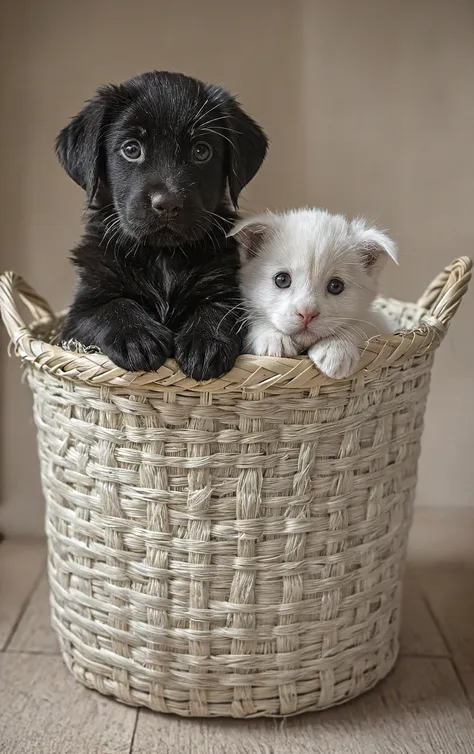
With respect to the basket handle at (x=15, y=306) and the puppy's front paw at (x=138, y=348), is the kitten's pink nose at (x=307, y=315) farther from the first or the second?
the basket handle at (x=15, y=306)

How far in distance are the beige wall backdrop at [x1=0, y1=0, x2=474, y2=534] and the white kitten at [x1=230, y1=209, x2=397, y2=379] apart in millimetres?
577

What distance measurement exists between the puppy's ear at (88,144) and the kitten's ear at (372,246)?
0.41m

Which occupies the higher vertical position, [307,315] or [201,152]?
[201,152]

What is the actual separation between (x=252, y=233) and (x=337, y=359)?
12.0 inches

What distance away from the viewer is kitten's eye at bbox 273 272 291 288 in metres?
1.11

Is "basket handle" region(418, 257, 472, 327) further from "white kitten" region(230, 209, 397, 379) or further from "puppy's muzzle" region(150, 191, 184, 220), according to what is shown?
"puppy's muzzle" region(150, 191, 184, 220)

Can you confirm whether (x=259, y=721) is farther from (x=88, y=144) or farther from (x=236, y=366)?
(x=88, y=144)

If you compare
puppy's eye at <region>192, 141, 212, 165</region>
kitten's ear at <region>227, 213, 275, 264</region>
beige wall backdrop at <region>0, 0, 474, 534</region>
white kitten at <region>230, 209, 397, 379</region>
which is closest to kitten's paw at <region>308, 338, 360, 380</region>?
white kitten at <region>230, 209, 397, 379</region>

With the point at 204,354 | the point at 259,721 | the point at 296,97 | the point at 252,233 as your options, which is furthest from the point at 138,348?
the point at 296,97

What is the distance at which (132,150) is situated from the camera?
1099 millimetres

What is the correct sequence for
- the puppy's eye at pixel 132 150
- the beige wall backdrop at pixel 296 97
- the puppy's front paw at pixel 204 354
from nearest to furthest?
the puppy's front paw at pixel 204 354 < the puppy's eye at pixel 132 150 < the beige wall backdrop at pixel 296 97

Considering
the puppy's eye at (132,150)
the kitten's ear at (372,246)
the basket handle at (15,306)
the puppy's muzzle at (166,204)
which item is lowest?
the basket handle at (15,306)

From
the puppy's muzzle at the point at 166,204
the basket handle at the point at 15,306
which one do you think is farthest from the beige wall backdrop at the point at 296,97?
the puppy's muzzle at the point at 166,204

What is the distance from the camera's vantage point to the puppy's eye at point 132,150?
1.09m
